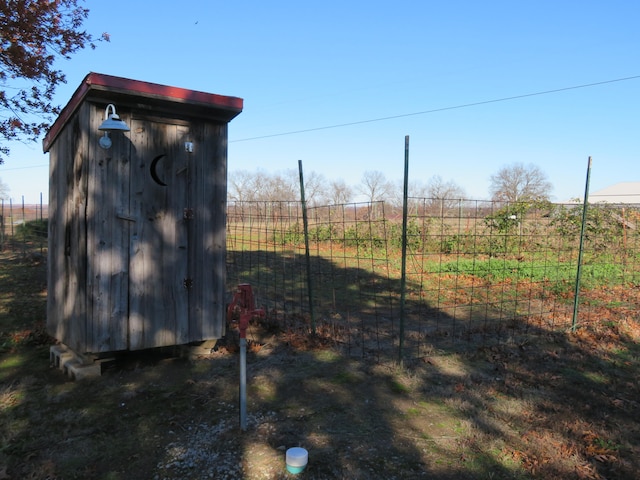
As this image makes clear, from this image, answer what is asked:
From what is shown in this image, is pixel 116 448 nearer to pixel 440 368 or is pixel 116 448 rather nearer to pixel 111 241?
pixel 111 241

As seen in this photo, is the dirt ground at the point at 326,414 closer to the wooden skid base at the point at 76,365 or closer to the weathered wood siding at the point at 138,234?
the wooden skid base at the point at 76,365

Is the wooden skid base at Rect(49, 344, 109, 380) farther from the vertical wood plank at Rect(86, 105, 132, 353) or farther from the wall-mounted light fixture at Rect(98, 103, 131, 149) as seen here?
the wall-mounted light fixture at Rect(98, 103, 131, 149)

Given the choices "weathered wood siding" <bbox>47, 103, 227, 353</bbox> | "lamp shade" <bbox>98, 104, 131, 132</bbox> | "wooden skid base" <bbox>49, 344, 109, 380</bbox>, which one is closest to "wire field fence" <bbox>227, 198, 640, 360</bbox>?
"weathered wood siding" <bbox>47, 103, 227, 353</bbox>

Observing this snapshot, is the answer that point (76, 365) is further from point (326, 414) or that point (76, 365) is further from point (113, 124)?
point (326, 414)

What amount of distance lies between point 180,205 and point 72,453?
236 centimetres

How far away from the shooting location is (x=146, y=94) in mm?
3988

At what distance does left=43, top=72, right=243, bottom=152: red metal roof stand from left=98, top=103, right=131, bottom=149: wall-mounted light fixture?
6.2 inches

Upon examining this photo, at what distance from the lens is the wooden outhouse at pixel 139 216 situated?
3.99 meters

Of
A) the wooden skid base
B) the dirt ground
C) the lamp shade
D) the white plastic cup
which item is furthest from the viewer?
the wooden skid base

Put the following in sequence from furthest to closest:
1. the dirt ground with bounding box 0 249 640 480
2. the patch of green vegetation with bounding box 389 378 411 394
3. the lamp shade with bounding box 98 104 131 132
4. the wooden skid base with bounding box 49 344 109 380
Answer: the wooden skid base with bounding box 49 344 109 380 → the patch of green vegetation with bounding box 389 378 411 394 → the lamp shade with bounding box 98 104 131 132 → the dirt ground with bounding box 0 249 640 480

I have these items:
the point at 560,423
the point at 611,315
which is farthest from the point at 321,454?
the point at 611,315

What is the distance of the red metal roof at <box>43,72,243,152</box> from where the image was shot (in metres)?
3.76

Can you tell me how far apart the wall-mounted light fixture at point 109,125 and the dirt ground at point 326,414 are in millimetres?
2226

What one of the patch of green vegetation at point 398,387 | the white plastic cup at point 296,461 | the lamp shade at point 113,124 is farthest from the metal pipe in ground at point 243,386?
the lamp shade at point 113,124
